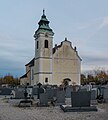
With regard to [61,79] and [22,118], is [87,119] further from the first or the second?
[61,79]

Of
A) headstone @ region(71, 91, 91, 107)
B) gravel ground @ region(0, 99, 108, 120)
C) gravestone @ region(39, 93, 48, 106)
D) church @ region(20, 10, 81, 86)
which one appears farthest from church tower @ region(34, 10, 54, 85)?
gravel ground @ region(0, 99, 108, 120)

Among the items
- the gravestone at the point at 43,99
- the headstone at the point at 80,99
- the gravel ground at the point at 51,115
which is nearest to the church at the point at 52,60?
the gravestone at the point at 43,99

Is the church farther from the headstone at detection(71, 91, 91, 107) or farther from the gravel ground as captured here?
the gravel ground

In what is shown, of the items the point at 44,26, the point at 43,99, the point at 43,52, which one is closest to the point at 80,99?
the point at 43,99

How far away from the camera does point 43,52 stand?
55938mm

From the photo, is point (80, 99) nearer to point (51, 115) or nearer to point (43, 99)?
point (51, 115)

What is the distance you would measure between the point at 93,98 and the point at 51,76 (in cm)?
3769

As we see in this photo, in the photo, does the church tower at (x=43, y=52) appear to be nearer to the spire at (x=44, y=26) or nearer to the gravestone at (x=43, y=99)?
the spire at (x=44, y=26)

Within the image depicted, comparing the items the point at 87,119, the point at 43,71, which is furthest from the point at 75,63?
the point at 87,119

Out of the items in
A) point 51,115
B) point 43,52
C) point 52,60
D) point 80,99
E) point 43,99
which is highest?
point 43,52

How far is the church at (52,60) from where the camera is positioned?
55.4 metres

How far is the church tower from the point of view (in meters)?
54.9

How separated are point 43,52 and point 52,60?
294 centimetres

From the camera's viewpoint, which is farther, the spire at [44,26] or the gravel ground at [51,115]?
the spire at [44,26]
